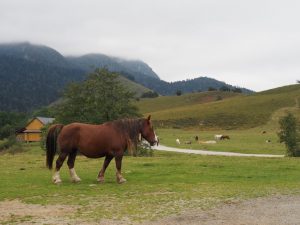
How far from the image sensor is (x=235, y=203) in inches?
512

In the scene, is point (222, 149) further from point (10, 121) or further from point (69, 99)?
point (10, 121)

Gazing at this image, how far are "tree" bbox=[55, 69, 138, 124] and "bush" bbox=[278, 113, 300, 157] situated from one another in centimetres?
1464

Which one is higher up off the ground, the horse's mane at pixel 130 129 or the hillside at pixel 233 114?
the hillside at pixel 233 114

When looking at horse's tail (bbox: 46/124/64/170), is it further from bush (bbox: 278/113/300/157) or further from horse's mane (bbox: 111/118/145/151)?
bush (bbox: 278/113/300/157)

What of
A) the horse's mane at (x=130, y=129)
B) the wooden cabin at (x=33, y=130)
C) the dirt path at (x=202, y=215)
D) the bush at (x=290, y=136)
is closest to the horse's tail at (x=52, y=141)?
the horse's mane at (x=130, y=129)

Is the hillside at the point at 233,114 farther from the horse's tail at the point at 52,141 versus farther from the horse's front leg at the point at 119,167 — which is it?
the horse's tail at the point at 52,141

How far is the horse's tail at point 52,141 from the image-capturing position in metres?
17.2

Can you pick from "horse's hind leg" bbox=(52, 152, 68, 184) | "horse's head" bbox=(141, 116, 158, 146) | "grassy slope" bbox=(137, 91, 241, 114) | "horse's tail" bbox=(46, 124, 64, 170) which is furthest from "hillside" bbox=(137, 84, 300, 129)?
"horse's hind leg" bbox=(52, 152, 68, 184)

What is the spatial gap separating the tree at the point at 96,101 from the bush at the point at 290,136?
14.6 metres

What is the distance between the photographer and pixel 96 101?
44.9 m

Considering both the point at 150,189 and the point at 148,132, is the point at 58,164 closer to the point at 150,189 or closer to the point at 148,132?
the point at 148,132

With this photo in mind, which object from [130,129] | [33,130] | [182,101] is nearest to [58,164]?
[130,129]

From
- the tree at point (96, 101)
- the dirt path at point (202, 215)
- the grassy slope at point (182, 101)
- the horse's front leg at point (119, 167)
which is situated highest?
the grassy slope at point (182, 101)

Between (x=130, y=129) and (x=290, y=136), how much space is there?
28.8m
